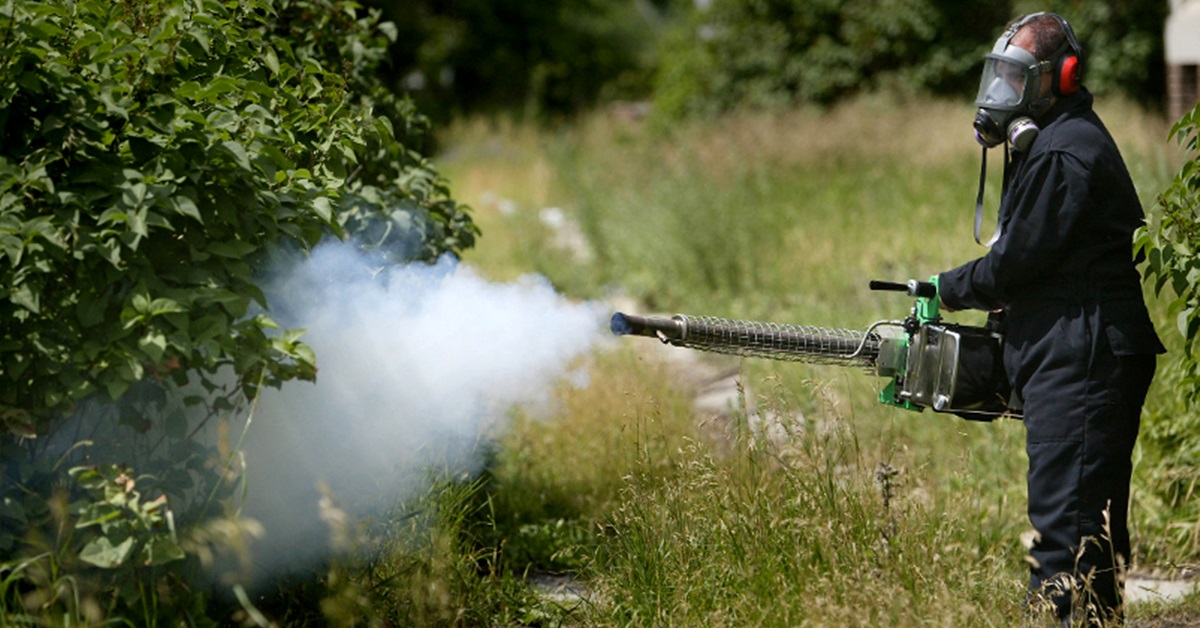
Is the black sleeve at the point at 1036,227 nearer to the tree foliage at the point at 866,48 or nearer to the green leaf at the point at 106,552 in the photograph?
the green leaf at the point at 106,552

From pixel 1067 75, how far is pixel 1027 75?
0.11 m

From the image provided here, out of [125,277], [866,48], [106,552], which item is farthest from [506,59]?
[106,552]

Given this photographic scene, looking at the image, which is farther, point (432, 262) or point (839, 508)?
point (432, 262)

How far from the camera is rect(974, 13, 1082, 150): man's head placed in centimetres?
353

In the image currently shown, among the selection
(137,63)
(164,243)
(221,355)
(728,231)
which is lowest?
(728,231)

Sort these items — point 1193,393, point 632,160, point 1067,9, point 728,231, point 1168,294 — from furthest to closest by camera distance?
point 1067,9 < point 632,160 < point 728,231 < point 1168,294 < point 1193,393

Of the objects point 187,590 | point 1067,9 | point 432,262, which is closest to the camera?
point 187,590

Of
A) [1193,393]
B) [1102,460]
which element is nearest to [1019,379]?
[1102,460]

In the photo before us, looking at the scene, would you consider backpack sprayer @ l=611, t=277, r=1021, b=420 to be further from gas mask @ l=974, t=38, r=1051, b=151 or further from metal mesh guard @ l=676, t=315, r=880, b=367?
gas mask @ l=974, t=38, r=1051, b=151

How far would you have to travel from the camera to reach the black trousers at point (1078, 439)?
3410 millimetres

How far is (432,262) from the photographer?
4.54 meters

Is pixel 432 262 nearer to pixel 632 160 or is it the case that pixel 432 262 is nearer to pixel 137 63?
pixel 137 63

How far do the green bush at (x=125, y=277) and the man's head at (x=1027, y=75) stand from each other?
6.10ft

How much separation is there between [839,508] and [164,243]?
1.94 meters
